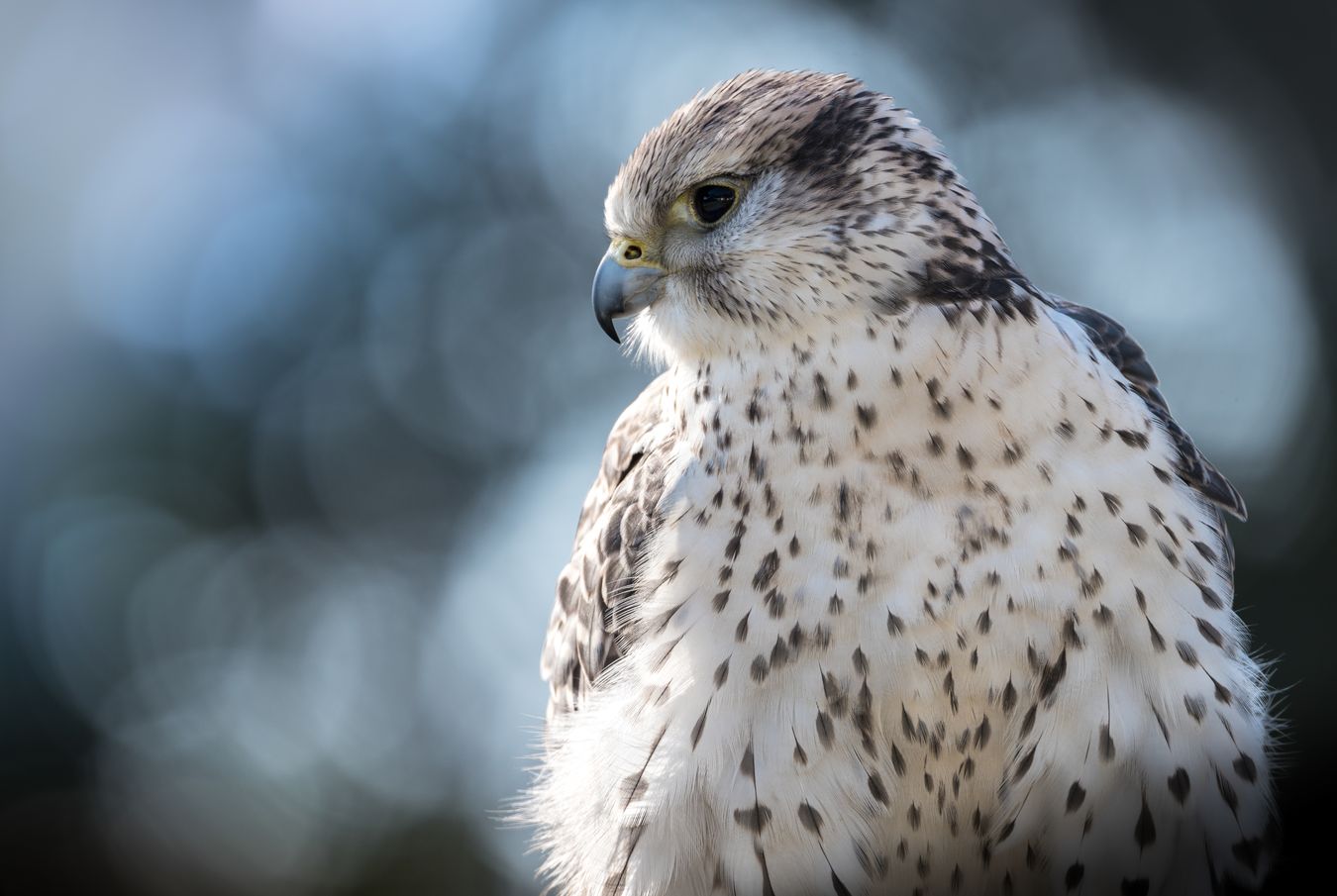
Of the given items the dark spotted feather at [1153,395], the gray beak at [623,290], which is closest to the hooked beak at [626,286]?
the gray beak at [623,290]

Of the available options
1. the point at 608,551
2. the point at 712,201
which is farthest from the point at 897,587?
the point at 712,201

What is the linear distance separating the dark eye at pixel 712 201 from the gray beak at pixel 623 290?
6.4 inches

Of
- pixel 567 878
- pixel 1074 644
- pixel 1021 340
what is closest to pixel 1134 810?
pixel 1074 644

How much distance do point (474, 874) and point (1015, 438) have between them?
5628 millimetres

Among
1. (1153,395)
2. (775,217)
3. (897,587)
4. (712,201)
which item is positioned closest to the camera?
(897,587)

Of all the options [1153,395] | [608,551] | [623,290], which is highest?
[623,290]

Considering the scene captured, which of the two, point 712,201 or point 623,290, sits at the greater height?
point 712,201

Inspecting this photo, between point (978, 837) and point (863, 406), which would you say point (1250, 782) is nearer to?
point (978, 837)

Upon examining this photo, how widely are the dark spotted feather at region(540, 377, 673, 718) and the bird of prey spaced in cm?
5

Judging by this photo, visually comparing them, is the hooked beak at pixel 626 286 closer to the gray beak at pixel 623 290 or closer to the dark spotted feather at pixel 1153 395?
the gray beak at pixel 623 290

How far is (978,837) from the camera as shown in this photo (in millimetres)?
2092

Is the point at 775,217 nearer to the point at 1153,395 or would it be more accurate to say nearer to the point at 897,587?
the point at 897,587

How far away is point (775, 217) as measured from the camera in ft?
7.00

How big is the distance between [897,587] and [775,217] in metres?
0.75
